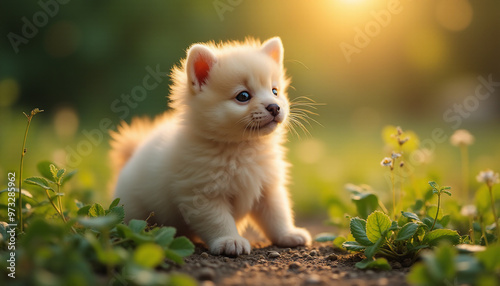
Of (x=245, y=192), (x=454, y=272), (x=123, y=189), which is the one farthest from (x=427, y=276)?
(x=123, y=189)

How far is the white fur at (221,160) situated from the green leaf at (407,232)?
65 centimetres

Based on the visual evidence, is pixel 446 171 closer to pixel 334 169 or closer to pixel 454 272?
pixel 334 169

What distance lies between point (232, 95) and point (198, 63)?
0.28 metres

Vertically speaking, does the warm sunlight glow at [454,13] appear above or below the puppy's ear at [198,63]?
above

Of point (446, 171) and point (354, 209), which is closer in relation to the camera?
point (354, 209)

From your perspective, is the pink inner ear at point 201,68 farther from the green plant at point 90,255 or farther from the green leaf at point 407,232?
Answer: the green leaf at point 407,232

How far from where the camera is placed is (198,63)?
238 centimetres

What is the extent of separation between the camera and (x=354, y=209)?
9.00 feet

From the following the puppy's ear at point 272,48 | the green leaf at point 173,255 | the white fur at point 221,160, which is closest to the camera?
the green leaf at point 173,255

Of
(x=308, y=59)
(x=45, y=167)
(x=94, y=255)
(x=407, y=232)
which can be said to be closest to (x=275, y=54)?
(x=407, y=232)

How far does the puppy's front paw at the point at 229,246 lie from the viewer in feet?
6.77

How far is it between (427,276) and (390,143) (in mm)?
1346

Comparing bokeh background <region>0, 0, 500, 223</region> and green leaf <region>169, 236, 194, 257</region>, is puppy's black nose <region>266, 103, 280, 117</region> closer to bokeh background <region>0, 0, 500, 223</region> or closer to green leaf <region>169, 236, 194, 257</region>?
green leaf <region>169, 236, 194, 257</region>

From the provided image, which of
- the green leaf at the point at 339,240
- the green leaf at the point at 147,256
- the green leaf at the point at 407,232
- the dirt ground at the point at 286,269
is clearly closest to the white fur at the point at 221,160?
the dirt ground at the point at 286,269
